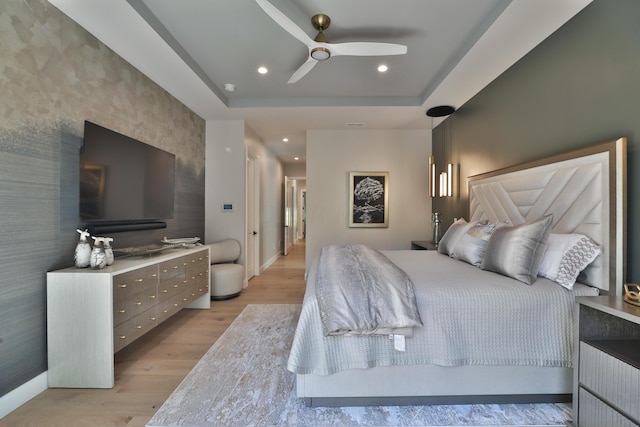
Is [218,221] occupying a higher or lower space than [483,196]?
lower

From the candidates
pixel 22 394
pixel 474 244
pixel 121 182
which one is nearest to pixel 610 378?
pixel 474 244

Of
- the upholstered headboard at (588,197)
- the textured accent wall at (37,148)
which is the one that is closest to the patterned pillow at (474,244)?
the upholstered headboard at (588,197)

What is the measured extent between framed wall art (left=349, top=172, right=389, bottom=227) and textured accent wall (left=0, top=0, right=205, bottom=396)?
3459mm

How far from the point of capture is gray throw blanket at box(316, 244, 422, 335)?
1579 mm

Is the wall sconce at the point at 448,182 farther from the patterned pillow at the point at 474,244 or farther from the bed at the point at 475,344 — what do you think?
the bed at the point at 475,344

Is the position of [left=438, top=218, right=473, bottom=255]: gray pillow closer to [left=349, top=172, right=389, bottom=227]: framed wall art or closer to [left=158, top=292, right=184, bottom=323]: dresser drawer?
[left=349, top=172, right=389, bottom=227]: framed wall art

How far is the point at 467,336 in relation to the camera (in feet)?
5.50

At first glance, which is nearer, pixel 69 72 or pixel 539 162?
pixel 69 72

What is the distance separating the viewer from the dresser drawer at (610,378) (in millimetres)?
1227

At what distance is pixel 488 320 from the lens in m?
1.68

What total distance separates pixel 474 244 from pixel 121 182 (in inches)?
125

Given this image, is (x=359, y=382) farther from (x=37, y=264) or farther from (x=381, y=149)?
(x=381, y=149)

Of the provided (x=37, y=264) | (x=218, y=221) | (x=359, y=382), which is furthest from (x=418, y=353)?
(x=218, y=221)

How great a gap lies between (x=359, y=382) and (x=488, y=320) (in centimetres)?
85
